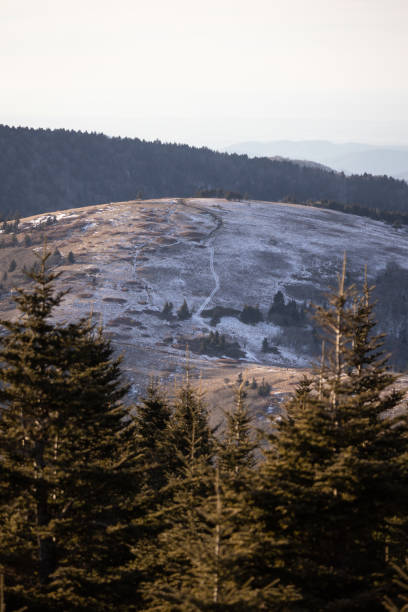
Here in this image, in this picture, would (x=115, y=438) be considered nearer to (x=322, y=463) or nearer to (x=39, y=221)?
(x=322, y=463)

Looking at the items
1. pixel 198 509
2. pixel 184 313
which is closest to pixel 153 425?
pixel 198 509

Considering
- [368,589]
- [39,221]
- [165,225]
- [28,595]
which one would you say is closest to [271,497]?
[368,589]

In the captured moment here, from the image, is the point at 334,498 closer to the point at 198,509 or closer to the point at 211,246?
the point at 198,509

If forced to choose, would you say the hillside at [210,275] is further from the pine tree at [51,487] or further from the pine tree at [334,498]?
the pine tree at [334,498]

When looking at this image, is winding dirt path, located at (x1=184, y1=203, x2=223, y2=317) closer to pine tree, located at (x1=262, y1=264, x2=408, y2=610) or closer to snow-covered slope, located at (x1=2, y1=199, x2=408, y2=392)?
snow-covered slope, located at (x1=2, y1=199, x2=408, y2=392)

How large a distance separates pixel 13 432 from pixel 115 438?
6.72m

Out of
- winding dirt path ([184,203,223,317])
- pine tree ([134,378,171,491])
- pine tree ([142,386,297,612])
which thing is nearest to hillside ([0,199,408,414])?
winding dirt path ([184,203,223,317])

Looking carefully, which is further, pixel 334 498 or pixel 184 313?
pixel 184 313

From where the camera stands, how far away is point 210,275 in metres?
129

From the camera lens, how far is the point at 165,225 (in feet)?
492

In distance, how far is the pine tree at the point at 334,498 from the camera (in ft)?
48.9

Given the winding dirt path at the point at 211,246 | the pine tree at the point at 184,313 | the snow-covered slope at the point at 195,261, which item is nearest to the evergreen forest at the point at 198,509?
the snow-covered slope at the point at 195,261

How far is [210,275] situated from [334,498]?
114417 mm

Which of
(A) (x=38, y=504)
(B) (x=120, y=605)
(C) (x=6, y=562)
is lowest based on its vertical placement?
(B) (x=120, y=605)
